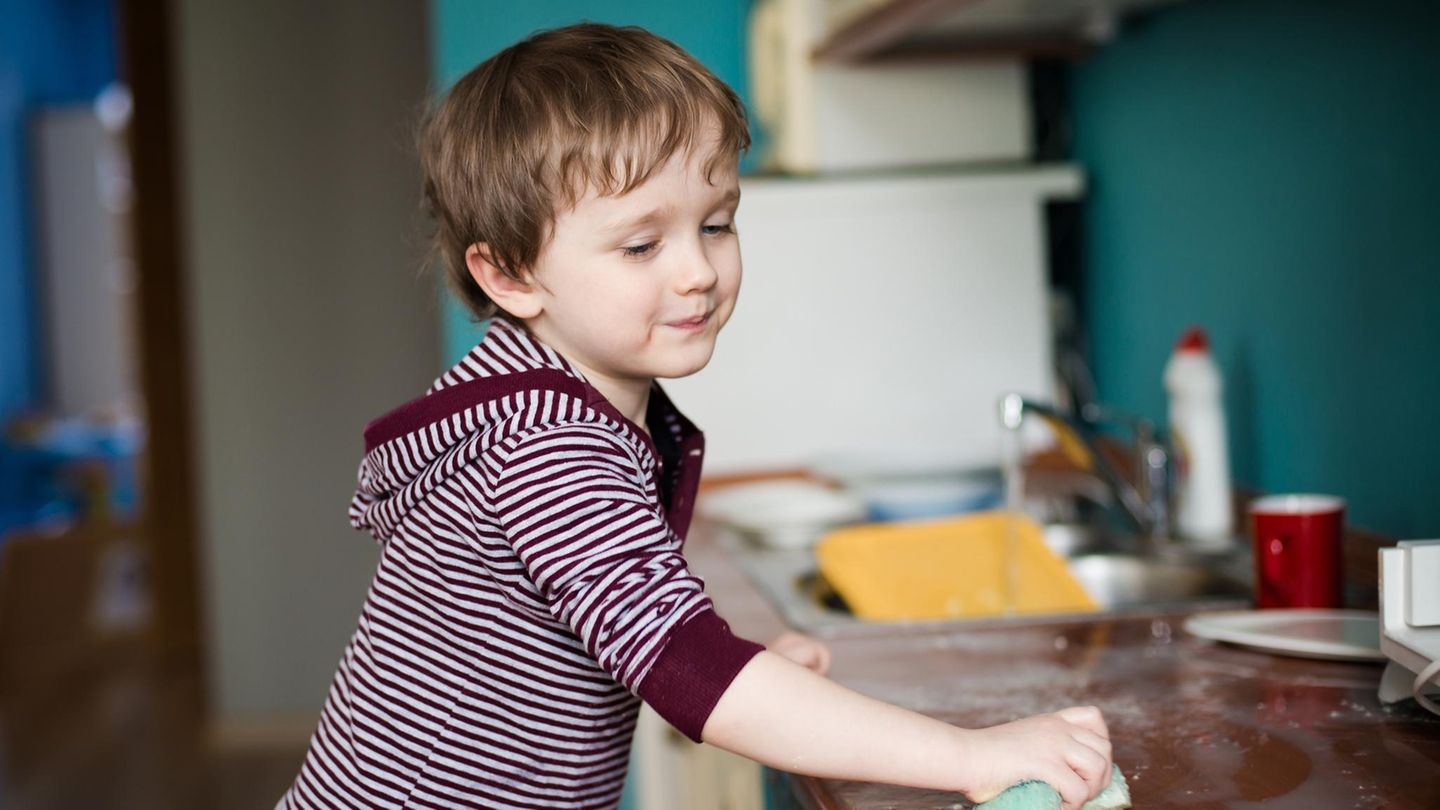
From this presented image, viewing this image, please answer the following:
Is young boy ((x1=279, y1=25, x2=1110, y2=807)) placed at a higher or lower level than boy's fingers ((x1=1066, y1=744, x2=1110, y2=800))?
higher

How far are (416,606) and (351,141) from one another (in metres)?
3.33

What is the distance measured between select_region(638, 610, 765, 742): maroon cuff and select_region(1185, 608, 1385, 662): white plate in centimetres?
54

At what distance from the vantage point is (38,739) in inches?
163

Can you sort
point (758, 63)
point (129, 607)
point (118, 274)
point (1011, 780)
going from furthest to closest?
1. point (118, 274)
2. point (129, 607)
3. point (758, 63)
4. point (1011, 780)

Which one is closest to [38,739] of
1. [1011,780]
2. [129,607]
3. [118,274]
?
[129,607]

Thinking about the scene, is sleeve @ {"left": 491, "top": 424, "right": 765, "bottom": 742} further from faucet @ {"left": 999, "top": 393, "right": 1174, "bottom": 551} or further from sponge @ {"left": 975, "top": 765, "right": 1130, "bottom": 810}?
faucet @ {"left": 999, "top": 393, "right": 1174, "bottom": 551}

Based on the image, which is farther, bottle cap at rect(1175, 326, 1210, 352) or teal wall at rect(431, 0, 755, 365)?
teal wall at rect(431, 0, 755, 365)

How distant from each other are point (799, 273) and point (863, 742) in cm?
156

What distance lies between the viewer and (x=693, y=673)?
32.8 inches

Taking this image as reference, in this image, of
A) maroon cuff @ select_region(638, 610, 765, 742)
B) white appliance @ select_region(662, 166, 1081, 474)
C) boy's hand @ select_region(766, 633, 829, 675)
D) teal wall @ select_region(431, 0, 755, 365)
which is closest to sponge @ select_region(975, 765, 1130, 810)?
maroon cuff @ select_region(638, 610, 765, 742)

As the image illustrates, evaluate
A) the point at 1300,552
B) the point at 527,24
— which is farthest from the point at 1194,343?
the point at 527,24

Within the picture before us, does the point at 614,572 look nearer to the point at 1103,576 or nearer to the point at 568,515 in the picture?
the point at 568,515

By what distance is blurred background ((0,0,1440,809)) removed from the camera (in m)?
Answer: 1.56

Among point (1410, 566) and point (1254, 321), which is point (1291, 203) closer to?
point (1254, 321)
